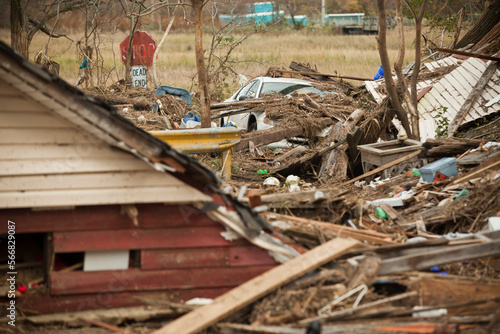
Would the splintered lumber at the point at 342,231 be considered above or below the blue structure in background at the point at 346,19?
below

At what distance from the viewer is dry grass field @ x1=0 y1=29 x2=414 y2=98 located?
2308cm

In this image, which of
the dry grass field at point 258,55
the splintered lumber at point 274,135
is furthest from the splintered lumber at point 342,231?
the dry grass field at point 258,55

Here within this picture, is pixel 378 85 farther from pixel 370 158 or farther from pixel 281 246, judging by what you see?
pixel 281 246

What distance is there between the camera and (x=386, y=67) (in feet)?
32.4

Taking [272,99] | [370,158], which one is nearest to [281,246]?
[370,158]

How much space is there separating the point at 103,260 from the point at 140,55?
14.2m

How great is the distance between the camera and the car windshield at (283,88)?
1444 centimetres

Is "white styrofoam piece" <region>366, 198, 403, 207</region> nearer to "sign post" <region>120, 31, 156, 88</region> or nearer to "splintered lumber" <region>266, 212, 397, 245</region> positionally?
"splintered lumber" <region>266, 212, 397, 245</region>

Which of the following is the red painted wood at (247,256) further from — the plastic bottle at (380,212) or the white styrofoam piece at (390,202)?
the white styrofoam piece at (390,202)

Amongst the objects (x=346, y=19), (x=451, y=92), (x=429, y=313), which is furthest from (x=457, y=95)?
(x=346, y=19)

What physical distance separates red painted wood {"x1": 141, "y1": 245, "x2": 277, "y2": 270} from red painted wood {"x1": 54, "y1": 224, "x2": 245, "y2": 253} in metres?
0.07

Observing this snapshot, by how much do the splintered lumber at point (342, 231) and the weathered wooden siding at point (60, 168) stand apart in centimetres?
151

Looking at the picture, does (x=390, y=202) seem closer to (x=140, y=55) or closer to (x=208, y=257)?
(x=208, y=257)

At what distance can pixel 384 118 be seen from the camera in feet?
34.1
